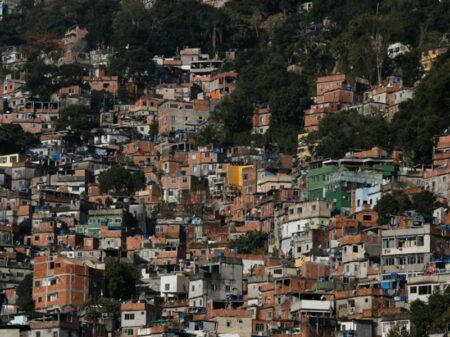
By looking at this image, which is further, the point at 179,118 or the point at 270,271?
the point at 179,118

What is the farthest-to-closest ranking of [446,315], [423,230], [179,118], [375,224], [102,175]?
1. [179,118]
2. [102,175]
3. [375,224]
4. [423,230]
5. [446,315]

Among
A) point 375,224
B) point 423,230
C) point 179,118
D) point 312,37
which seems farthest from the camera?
point 312,37

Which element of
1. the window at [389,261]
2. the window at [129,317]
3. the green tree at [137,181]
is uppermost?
the green tree at [137,181]

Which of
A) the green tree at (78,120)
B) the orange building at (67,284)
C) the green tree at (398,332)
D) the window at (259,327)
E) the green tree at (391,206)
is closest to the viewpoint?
the green tree at (398,332)

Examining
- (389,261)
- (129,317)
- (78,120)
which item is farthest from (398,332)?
(78,120)

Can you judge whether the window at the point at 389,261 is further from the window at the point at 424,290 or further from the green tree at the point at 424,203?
the green tree at the point at 424,203

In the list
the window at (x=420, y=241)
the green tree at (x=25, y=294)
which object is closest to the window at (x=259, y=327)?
the window at (x=420, y=241)

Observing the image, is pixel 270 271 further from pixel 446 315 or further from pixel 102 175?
pixel 102 175

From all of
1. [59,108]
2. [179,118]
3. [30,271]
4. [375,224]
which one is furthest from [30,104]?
[375,224]

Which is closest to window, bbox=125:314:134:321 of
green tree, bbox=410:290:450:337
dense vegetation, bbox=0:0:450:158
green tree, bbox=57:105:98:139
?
green tree, bbox=410:290:450:337
